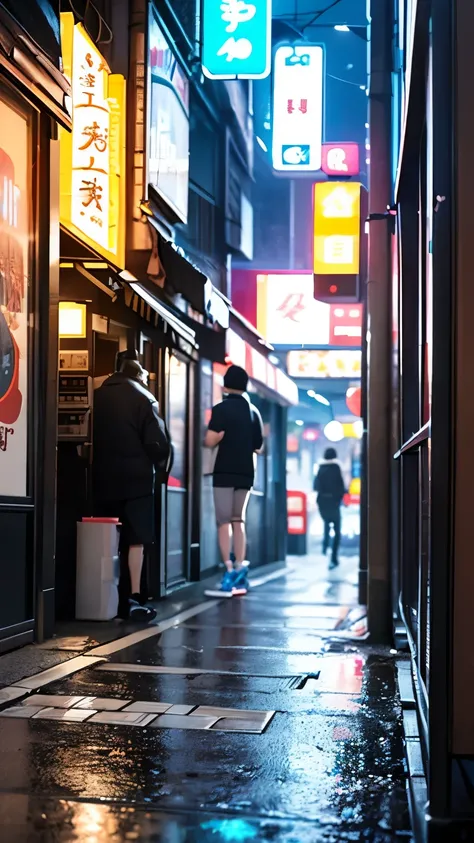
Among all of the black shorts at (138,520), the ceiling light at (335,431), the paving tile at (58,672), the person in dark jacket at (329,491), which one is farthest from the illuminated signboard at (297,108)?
the ceiling light at (335,431)

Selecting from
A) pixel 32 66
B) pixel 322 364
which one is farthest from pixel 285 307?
pixel 32 66

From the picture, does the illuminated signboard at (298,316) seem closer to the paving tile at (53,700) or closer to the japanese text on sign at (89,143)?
the japanese text on sign at (89,143)

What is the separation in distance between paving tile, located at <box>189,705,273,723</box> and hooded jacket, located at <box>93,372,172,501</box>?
3913mm

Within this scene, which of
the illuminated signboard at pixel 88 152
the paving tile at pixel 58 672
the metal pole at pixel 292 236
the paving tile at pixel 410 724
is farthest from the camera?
the metal pole at pixel 292 236

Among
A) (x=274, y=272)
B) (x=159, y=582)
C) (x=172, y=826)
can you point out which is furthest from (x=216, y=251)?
(x=172, y=826)

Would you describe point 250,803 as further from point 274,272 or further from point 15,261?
point 274,272

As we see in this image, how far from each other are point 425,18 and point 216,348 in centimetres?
995

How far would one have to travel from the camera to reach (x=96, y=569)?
848 centimetres

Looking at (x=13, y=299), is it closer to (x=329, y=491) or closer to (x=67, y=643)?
(x=67, y=643)

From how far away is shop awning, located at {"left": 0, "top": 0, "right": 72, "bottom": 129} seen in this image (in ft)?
20.4

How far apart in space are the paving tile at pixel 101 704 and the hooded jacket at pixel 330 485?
17.2m

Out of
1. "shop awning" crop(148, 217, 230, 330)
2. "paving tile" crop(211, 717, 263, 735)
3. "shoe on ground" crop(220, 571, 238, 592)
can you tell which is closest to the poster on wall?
"paving tile" crop(211, 717, 263, 735)

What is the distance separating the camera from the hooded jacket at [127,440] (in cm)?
893

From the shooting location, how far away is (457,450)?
3264 millimetres
